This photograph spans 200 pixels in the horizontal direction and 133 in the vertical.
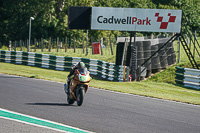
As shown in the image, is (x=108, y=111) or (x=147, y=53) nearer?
(x=108, y=111)

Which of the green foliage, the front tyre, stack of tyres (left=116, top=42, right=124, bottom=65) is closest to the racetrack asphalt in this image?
the front tyre

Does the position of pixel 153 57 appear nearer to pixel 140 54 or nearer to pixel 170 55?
pixel 140 54

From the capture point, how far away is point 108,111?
10945 mm

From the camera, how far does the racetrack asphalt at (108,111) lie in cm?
888

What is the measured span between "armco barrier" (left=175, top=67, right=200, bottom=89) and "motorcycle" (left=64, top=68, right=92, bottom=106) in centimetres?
1087

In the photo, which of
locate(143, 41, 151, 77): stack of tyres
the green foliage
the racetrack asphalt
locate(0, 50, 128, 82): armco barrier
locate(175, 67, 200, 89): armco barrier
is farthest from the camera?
the green foliage

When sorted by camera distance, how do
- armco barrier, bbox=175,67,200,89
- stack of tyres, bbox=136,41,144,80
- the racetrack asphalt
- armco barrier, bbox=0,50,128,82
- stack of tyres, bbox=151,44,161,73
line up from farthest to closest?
1. stack of tyres, bbox=151,44,161,73
2. stack of tyres, bbox=136,41,144,80
3. armco barrier, bbox=0,50,128,82
4. armco barrier, bbox=175,67,200,89
5. the racetrack asphalt

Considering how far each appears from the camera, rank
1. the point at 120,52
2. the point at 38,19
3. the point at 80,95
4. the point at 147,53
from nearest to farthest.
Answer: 1. the point at 80,95
2. the point at 120,52
3. the point at 147,53
4. the point at 38,19

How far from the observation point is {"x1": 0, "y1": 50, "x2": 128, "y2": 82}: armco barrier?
22516 mm

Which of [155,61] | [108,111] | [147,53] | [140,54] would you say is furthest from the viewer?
[155,61]

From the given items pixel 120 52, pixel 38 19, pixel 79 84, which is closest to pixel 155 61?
pixel 120 52

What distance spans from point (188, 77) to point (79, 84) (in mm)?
11494

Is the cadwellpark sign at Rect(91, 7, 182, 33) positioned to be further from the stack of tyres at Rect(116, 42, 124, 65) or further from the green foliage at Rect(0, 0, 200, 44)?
the green foliage at Rect(0, 0, 200, 44)

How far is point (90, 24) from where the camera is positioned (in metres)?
23.9
